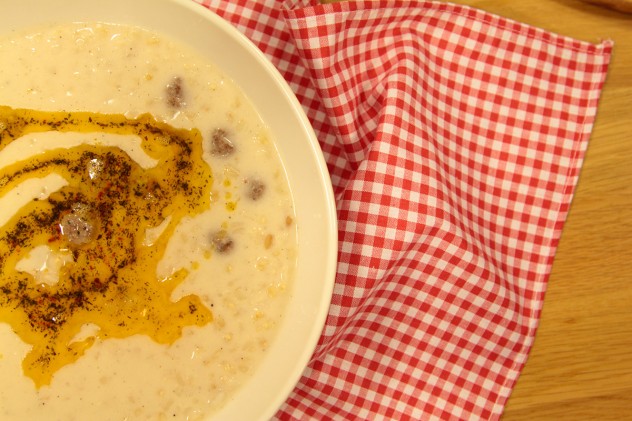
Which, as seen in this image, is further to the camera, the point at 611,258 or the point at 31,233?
the point at 611,258

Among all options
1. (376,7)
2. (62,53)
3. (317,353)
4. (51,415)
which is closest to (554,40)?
(376,7)

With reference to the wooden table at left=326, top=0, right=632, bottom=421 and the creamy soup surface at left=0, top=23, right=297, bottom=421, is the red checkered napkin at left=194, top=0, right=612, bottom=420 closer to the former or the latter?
the wooden table at left=326, top=0, right=632, bottom=421

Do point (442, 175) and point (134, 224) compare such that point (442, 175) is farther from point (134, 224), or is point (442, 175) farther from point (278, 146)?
point (134, 224)

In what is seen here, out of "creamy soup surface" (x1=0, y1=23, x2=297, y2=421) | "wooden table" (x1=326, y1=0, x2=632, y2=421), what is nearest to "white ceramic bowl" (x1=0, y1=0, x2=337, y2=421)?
"creamy soup surface" (x1=0, y1=23, x2=297, y2=421)

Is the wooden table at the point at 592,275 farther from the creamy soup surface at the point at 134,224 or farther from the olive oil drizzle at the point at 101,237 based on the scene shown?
the olive oil drizzle at the point at 101,237

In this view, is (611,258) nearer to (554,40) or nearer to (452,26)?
(554,40)

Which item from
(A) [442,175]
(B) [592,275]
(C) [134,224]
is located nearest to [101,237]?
(C) [134,224]
